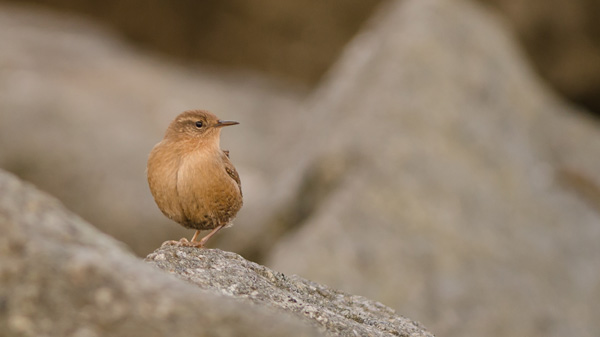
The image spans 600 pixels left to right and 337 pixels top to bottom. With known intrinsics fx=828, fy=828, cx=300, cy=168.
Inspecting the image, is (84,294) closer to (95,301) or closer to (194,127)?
(95,301)

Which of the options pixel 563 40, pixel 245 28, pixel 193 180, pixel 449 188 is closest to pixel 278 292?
pixel 193 180

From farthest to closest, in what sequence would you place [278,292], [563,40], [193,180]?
[563,40] < [193,180] < [278,292]

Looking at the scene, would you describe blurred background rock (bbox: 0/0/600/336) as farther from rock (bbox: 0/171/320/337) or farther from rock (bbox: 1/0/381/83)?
rock (bbox: 0/171/320/337)

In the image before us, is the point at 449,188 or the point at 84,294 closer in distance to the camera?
the point at 84,294

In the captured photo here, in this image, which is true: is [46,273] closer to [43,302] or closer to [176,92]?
[43,302]

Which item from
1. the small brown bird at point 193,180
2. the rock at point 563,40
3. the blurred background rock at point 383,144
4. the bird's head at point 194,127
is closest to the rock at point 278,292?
the small brown bird at point 193,180

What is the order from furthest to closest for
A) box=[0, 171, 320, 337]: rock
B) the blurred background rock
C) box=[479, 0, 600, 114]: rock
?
box=[479, 0, 600, 114]: rock < the blurred background rock < box=[0, 171, 320, 337]: rock

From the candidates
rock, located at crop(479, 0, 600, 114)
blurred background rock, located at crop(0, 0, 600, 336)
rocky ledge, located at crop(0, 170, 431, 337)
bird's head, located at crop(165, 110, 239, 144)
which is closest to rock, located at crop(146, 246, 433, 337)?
rocky ledge, located at crop(0, 170, 431, 337)
